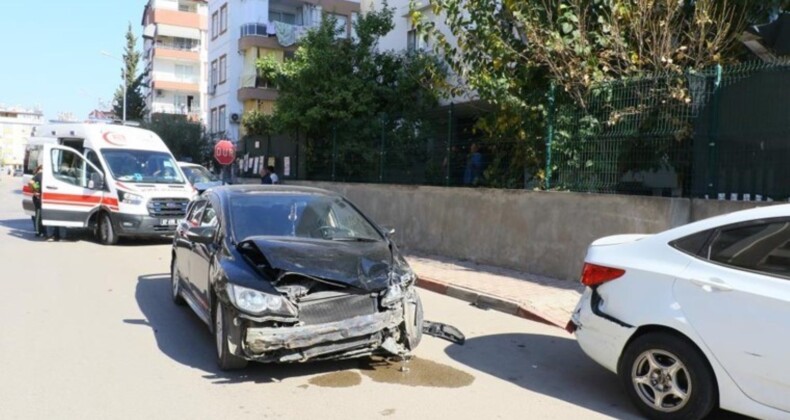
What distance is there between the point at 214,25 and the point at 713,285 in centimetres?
4245

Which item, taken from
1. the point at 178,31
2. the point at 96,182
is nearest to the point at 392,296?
the point at 96,182

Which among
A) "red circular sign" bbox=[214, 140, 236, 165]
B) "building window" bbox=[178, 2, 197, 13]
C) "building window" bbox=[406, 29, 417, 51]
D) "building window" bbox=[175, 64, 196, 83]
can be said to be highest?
"building window" bbox=[178, 2, 197, 13]

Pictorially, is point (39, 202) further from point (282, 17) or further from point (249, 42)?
point (282, 17)

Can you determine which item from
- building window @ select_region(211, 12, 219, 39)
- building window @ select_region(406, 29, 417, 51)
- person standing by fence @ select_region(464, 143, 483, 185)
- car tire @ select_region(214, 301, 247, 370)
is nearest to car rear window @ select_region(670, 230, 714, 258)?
car tire @ select_region(214, 301, 247, 370)

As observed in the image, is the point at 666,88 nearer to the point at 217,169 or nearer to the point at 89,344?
the point at 89,344

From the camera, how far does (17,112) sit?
161500 mm

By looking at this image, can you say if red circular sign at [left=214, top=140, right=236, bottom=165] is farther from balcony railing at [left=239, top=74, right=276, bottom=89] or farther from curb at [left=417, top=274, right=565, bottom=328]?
curb at [left=417, top=274, right=565, bottom=328]

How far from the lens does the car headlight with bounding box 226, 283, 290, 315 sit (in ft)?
15.5

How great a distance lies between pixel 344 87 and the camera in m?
16.7

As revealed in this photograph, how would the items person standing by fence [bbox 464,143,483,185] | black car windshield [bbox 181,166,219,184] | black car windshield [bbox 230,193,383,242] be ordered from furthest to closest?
1. black car windshield [bbox 181,166,219,184]
2. person standing by fence [bbox 464,143,483,185]
3. black car windshield [bbox 230,193,383,242]

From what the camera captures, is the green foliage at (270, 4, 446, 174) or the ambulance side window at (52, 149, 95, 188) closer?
the ambulance side window at (52, 149, 95, 188)

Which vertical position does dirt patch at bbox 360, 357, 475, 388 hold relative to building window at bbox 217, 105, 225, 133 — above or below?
below

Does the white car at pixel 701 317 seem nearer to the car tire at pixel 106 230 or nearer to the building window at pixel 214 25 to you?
the car tire at pixel 106 230

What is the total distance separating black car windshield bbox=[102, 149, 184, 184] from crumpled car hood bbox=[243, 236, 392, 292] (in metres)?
9.67
